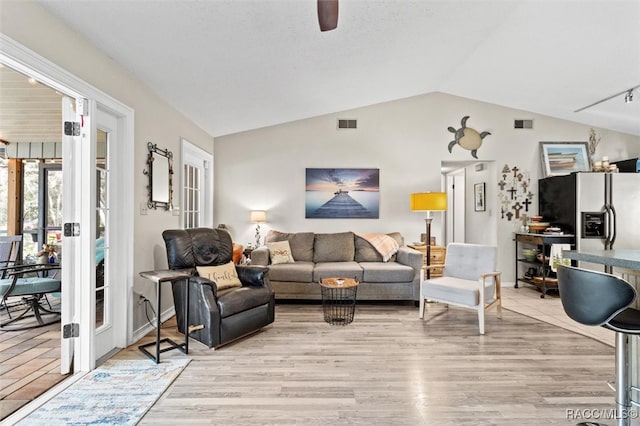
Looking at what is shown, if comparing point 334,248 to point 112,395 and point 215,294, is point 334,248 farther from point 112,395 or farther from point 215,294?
point 112,395

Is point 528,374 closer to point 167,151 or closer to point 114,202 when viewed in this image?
point 114,202

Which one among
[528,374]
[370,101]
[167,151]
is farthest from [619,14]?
[167,151]

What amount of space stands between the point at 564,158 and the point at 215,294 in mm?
5719

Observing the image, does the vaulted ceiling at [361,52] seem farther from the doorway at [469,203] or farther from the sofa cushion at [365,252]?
the sofa cushion at [365,252]

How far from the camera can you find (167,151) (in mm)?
3562

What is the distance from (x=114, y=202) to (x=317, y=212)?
3.01 meters

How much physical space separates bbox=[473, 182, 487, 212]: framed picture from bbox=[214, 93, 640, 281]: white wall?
51 cm

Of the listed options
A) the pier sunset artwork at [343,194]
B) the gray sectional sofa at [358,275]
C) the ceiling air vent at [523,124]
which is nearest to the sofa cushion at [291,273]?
the gray sectional sofa at [358,275]

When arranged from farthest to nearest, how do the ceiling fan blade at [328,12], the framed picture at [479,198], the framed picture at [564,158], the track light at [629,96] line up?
the framed picture at [479,198], the framed picture at [564,158], the track light at [629,96], the ceiling fan blade at [328,12]

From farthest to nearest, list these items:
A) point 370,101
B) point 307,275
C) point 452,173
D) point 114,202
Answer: point 452,173
point 370,101
point 307,275
point 114,202

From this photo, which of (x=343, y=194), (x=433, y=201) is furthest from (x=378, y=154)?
(x=433, y=201)

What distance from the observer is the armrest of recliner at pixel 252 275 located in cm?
328

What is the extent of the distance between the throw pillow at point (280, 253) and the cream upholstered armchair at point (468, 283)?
6.10 ft

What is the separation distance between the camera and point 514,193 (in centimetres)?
525
